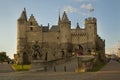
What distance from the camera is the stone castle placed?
119688 mm

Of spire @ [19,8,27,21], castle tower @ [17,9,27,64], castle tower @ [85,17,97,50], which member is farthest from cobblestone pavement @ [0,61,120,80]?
spire @ [19,8,27,21]

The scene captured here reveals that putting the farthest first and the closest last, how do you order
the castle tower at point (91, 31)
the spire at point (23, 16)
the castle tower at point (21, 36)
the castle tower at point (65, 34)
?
the spire at point (23, 16)
the castle tower at point (21, 36)
the castle tower at point (65, 34)
the castle tower at point (91, 31)

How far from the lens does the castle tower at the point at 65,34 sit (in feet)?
392

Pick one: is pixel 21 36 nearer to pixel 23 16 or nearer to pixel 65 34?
pixel 23 16

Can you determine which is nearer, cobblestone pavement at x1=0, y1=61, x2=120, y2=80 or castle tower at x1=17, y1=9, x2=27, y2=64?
cobblestone pavement at x1=0, y1=61, x2=120, y2=80

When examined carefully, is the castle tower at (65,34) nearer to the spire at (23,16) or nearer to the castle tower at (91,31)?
the castle tower at (91,31)

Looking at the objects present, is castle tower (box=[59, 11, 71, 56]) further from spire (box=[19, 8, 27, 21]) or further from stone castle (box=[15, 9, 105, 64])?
spire (box=[19, 8, 27, 21])

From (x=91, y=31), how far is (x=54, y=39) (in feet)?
45.5

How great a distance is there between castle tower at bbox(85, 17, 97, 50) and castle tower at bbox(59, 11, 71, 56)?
688 centimetres

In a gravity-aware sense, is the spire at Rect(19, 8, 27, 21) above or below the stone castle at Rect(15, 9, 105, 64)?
above

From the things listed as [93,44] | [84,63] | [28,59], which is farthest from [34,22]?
[84,63]

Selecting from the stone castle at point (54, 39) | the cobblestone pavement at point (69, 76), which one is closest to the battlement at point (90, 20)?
the stone castle at point (54, 39)

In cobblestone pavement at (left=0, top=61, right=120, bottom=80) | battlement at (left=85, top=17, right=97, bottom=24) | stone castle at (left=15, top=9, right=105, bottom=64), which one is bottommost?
cobblestone pavement at (left=0, top=61, right=120, bottom=80)

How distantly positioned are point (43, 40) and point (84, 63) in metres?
75.2
